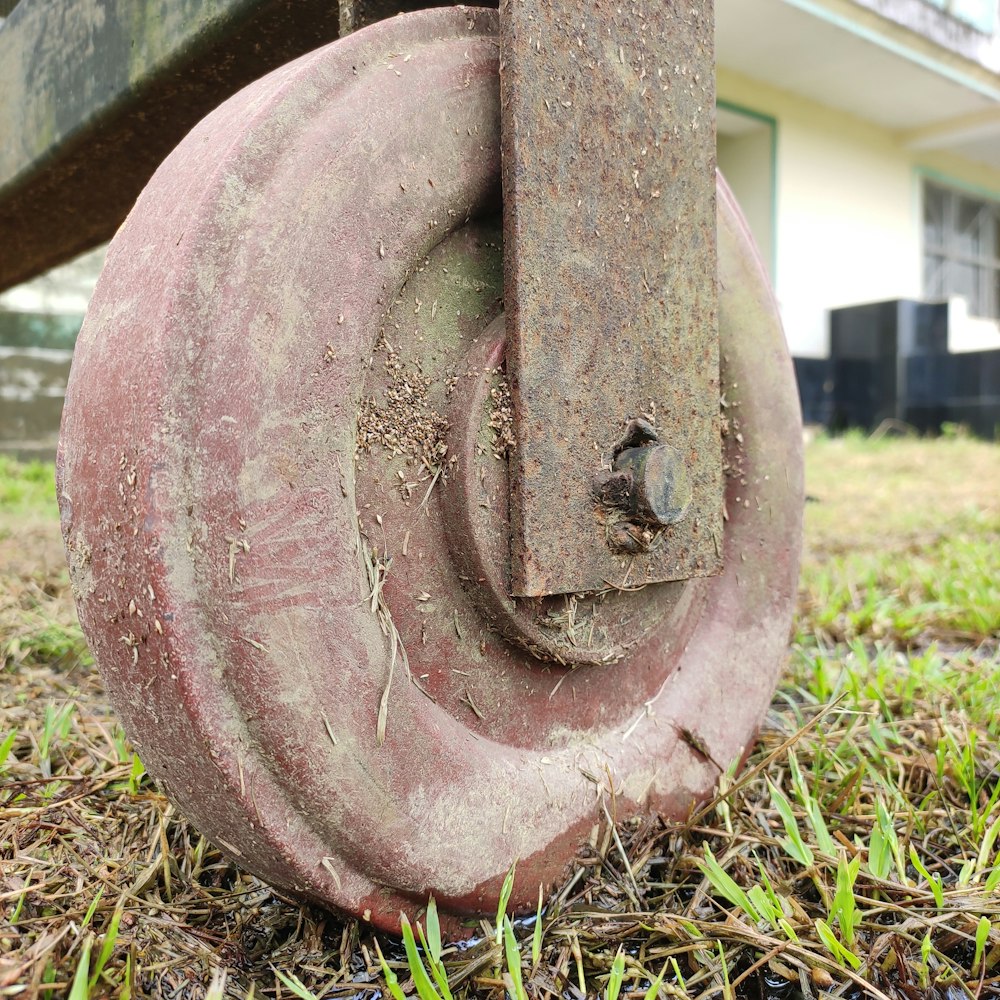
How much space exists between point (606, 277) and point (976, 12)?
9323 millimetres

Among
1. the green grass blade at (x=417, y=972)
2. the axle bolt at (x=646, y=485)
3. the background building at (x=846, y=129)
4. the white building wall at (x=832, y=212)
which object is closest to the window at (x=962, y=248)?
the background building at (x=846, y=129)

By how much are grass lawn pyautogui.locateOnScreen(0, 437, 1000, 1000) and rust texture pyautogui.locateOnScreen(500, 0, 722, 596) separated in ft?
1.04

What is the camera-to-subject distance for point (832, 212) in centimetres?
834

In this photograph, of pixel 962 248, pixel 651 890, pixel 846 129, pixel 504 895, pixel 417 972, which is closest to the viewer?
pixel 417 972

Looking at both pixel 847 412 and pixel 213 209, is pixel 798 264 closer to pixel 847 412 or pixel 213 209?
pixel 847 412

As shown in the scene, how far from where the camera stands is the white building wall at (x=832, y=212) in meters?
7.88

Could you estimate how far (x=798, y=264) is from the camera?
8039mm

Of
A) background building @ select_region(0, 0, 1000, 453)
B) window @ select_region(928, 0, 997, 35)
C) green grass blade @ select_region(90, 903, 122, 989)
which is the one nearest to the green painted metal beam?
green grass blade @ select_region(90, 903, 122, 989)

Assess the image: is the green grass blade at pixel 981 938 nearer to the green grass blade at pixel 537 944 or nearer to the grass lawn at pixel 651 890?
the grass lawn at pixel 651 890

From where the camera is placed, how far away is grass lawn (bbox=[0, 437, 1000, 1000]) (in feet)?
2.59

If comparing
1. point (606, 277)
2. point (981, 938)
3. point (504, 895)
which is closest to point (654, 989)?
point (504, 895)

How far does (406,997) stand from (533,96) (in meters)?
0.83

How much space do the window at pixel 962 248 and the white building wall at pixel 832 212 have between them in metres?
0.68

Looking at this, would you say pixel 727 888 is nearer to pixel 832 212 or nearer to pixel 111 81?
pixel 111 81
